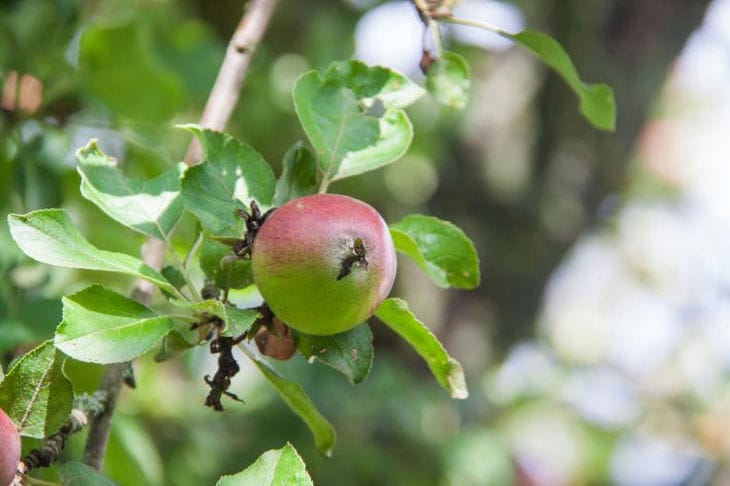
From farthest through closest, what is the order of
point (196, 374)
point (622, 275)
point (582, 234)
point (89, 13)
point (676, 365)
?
point (622, 275) < point (676, 365) < point (582, 234) < point (196, 374) < point (89, 13)

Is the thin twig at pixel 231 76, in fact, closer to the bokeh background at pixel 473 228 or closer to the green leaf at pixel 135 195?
the green leaf at pixel 135 195

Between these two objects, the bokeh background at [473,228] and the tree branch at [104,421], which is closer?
the tree branch at [104,421]

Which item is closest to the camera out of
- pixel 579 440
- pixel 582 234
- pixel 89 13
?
pixel 89 13

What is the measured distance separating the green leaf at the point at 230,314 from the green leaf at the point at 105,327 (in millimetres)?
27

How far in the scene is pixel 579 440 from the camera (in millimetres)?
2375

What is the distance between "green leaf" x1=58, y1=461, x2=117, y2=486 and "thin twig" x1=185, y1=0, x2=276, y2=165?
0.85 ft

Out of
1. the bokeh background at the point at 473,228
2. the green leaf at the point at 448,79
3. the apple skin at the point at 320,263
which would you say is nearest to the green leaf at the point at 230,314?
the apple skin at the point at 320,263

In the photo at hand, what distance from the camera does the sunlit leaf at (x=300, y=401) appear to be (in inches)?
24.2

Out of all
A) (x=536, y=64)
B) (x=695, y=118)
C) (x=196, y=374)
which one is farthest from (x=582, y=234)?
(x=695, y=118)

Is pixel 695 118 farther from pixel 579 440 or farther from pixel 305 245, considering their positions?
pixel 305 245

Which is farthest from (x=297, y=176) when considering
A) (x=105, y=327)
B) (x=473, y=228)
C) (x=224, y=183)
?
(x=473, y=228)

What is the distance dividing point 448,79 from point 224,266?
0.84 ft

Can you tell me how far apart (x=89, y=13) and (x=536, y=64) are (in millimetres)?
1096

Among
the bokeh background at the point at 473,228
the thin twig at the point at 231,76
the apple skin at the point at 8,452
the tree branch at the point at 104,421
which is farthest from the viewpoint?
the bokeh background at the point at 473,228
